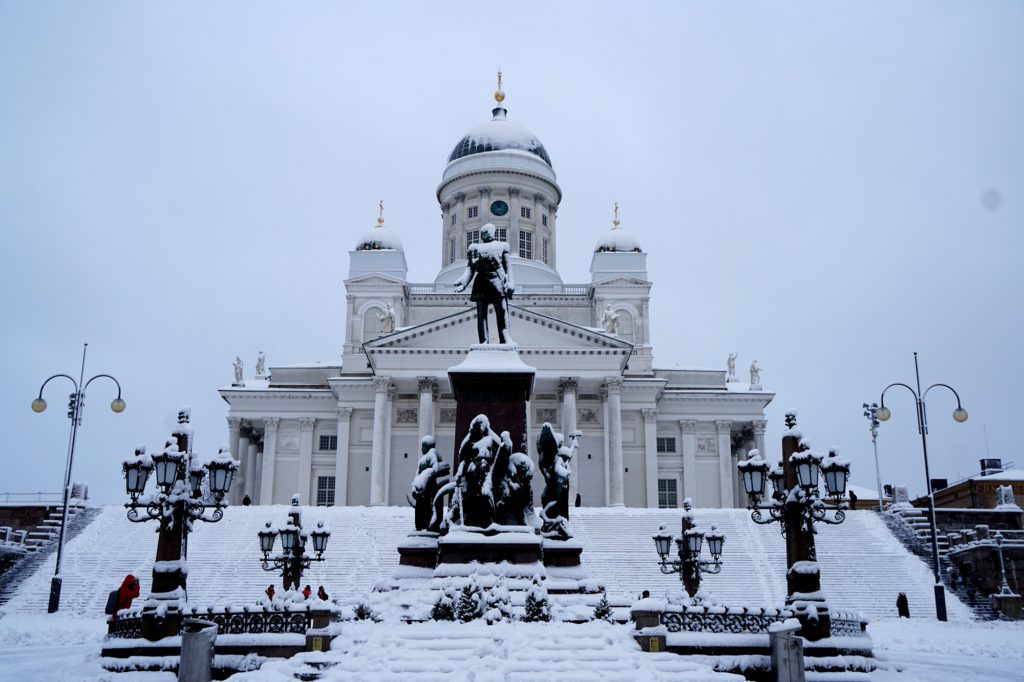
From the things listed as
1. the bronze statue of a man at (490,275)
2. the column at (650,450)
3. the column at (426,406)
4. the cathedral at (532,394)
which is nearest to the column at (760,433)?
the cathedral at (532,394)

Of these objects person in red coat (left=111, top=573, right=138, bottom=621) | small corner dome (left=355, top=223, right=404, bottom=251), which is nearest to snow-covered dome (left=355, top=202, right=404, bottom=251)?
small corner dome (left=355, top=223, right=404, bottom=251)

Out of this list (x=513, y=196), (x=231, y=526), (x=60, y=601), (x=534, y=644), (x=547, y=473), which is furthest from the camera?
(x=513, y=196)

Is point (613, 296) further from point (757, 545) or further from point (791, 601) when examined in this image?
point (791, 601)

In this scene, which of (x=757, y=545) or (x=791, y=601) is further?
(x=757, y=545)

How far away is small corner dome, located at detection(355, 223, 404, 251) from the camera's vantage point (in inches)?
2712

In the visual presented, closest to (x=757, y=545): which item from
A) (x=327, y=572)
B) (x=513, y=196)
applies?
(x=327, y=572)

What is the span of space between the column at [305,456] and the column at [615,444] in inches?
726

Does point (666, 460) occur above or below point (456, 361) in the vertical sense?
below

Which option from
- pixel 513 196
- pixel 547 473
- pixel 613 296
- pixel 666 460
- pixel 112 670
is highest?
pixel 513 196

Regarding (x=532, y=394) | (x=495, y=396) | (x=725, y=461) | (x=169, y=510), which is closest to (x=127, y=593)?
(x=169, y=510)

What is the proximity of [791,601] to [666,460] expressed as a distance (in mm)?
45701

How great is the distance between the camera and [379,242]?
226 feet

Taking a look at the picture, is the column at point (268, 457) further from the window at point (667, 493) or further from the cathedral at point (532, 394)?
the window at point (667, 493)

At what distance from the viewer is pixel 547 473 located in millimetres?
19281
